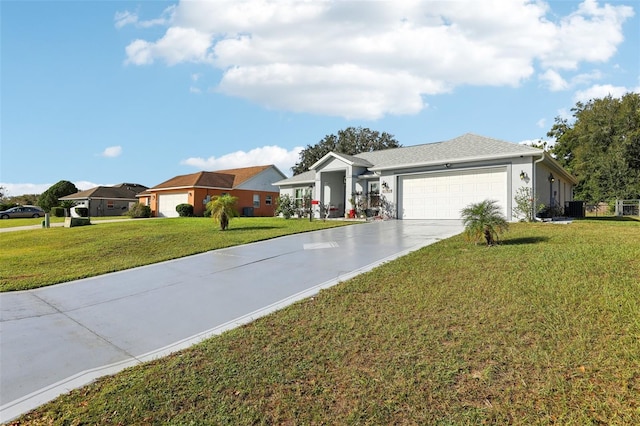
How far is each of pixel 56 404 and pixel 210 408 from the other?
145 cm

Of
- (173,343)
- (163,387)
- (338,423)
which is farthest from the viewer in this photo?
(173,343)

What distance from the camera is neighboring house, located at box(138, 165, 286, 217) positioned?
31.2m

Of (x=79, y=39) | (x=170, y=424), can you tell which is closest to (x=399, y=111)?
(x=79, y=39)

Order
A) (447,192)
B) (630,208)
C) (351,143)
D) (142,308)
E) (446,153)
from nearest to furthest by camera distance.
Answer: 1. (142,308)
2. (447,192)
3. (446,153)
4. (630,208)
5. (351,143)

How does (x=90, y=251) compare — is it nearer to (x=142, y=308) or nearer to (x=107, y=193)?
(x=142, y=308)

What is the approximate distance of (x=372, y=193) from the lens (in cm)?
2047

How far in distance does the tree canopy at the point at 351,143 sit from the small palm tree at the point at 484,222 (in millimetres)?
36805

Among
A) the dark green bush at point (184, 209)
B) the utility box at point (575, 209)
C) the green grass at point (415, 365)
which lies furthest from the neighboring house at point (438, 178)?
the dark green bush at point (184, 209)

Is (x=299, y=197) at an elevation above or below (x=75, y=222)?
above

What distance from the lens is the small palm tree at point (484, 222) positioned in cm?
820

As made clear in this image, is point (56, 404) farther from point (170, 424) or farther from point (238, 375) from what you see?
point (238, 375)

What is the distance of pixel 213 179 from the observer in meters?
33.0

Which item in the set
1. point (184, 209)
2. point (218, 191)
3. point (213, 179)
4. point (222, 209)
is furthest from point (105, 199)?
point (222, 209)

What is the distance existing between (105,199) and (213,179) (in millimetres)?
16479
